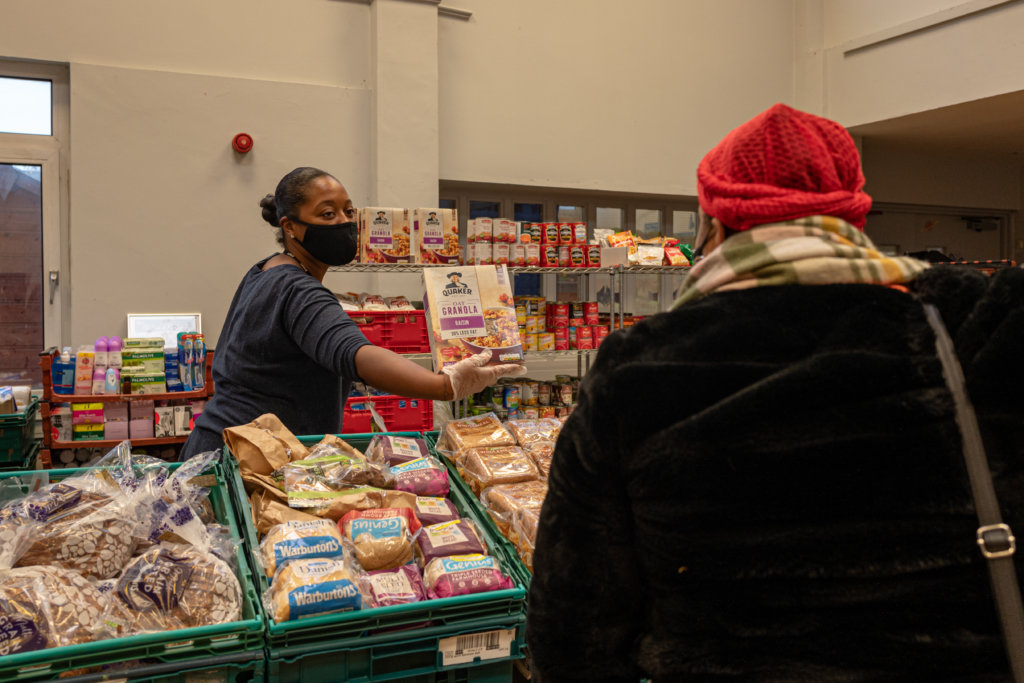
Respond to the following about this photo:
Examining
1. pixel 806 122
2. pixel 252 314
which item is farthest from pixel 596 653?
pixel 252 314

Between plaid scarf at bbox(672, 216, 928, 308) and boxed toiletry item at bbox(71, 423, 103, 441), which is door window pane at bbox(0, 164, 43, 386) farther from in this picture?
plaid scarf at bbox(672, 216, 928, 308)

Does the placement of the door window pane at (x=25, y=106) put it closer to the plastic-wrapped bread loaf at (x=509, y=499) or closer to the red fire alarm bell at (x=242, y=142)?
the red fire alarm bell at (x=242, y=142)

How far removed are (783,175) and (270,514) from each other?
128 centimetres

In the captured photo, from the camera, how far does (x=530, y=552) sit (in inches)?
66.1

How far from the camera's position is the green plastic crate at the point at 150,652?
1.17 metres

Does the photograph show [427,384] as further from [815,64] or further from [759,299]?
[815,64]

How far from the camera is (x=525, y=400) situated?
498cm

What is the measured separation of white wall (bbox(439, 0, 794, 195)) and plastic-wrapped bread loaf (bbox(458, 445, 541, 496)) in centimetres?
424

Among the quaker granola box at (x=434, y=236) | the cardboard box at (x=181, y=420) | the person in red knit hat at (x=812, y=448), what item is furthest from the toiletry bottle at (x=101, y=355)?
the person in red knit hat at (x=812, y=448)

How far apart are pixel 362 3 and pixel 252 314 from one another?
4.38 m

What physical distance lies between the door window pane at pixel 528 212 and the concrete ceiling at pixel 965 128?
3186mm

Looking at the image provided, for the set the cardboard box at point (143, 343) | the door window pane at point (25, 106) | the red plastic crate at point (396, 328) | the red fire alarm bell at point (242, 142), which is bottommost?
the cardboard box at point (143, 343)

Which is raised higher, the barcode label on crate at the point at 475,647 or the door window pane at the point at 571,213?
the door window pane at the point at 571,213

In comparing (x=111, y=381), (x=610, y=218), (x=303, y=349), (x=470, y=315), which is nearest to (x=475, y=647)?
(x=303, y=349)
